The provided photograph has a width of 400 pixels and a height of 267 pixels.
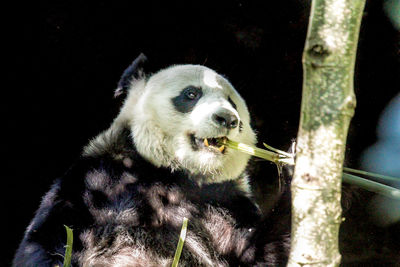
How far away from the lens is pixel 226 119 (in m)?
3.29

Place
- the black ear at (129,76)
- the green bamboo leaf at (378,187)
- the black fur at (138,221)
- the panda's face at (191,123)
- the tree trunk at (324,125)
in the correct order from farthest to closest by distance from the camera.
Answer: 1. the black ear at (129,76)
2. the panda's face at (191,123)
3. the black fur at (138,221)
4. the green bamboo leaf at (378,187)
5. the tree trunk at (324,125)

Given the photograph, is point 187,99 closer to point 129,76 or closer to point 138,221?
point 129,76

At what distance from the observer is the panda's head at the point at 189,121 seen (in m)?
3.44

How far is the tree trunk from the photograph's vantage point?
1.66 m

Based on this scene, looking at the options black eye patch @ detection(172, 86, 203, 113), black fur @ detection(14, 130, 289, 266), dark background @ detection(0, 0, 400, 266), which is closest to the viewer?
black fur @ detection(14, 130, 289, 266)

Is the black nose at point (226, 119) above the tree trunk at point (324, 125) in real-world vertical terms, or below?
above

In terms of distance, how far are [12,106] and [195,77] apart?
2.55 meters

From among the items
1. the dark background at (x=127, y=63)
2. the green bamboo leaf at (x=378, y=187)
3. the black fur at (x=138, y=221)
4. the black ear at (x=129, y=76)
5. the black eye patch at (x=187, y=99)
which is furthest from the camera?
the dark background at (x=127, y=63)

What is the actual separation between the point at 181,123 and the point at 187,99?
0.26 metres

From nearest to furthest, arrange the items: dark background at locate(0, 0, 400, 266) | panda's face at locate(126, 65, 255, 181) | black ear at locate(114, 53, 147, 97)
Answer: panda's face at locate(126, 65, 255, 181)
black ear at locate(114, 53, 147, 97)
dark background at locate(0, 0, 400, 266)

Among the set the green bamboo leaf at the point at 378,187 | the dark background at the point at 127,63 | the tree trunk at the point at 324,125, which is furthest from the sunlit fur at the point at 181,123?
the tree trunk at the point at 324,125

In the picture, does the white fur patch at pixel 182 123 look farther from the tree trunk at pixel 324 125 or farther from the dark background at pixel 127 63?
the tree trunk at pixel 324 125

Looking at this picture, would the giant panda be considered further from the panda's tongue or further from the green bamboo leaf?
the green bamboo leaf

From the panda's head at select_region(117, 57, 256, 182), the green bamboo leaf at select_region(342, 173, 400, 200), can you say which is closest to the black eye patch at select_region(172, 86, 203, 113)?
the panda's head at select_region(117, 57, 256, 182)
